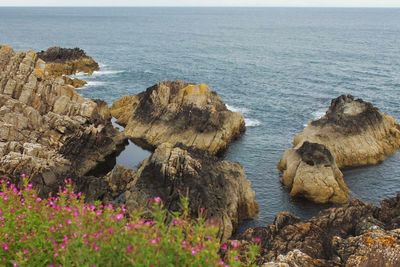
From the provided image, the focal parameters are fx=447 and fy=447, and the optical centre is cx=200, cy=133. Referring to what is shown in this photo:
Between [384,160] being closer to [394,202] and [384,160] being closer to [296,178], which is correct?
[296,178]

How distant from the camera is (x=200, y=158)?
45406mm

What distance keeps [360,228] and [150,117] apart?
135ft

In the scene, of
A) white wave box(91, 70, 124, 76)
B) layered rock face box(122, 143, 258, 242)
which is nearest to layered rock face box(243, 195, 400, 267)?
layered rock face box(122, 143, 258, 242)

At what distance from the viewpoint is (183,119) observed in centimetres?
6412

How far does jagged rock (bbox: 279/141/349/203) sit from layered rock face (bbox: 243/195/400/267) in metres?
10.2

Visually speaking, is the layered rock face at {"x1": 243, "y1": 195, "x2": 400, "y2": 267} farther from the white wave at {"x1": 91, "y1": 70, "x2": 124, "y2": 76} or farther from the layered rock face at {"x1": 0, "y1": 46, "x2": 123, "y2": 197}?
the white wave at {"x1": 91, "y1": 70, "x2": 124, "y2": 76}

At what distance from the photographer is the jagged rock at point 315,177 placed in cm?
4697

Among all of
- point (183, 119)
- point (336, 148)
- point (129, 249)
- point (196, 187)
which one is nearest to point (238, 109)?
point (183, 119)

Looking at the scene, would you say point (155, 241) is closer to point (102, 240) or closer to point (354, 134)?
point (102, 240)

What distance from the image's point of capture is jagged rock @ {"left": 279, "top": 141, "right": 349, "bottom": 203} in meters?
47.0

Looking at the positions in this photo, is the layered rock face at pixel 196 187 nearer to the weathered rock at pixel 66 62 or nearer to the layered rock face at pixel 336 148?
the layered rock face at pixel 336 148

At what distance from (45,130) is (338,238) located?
37715 mm

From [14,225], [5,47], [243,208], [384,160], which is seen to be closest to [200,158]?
[243,208]

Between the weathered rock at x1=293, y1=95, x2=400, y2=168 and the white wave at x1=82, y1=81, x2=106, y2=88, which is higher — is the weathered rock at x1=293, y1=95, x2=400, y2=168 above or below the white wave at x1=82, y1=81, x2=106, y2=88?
above
